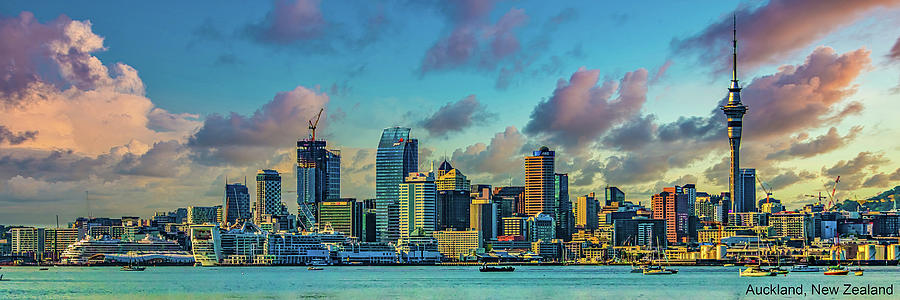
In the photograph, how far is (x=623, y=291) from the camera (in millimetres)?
117812

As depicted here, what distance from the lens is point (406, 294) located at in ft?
374

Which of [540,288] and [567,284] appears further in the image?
[567,284]

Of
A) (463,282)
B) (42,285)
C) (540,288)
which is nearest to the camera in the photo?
(540,288)

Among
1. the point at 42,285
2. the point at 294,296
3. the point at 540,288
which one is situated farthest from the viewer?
the point at 42,285

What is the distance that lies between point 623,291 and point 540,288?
1182cm

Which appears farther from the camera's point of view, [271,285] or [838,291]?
[271,285]

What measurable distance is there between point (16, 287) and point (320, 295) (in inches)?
1576

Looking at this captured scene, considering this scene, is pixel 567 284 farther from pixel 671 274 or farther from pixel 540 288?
pixel 671 274

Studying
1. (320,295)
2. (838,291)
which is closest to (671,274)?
(838,291)

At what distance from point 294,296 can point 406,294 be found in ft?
36.7

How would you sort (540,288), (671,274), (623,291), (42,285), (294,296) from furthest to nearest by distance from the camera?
(671,274) < (42,285) < (540,288) < (623,291) < (294,296)

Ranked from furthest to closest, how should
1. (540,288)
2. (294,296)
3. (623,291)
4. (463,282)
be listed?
(463,282)
(540,288)
(623,291)
(294,296)

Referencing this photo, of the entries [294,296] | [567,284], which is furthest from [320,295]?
[567,284]

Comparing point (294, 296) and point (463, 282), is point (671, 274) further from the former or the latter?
point (294, 296)
